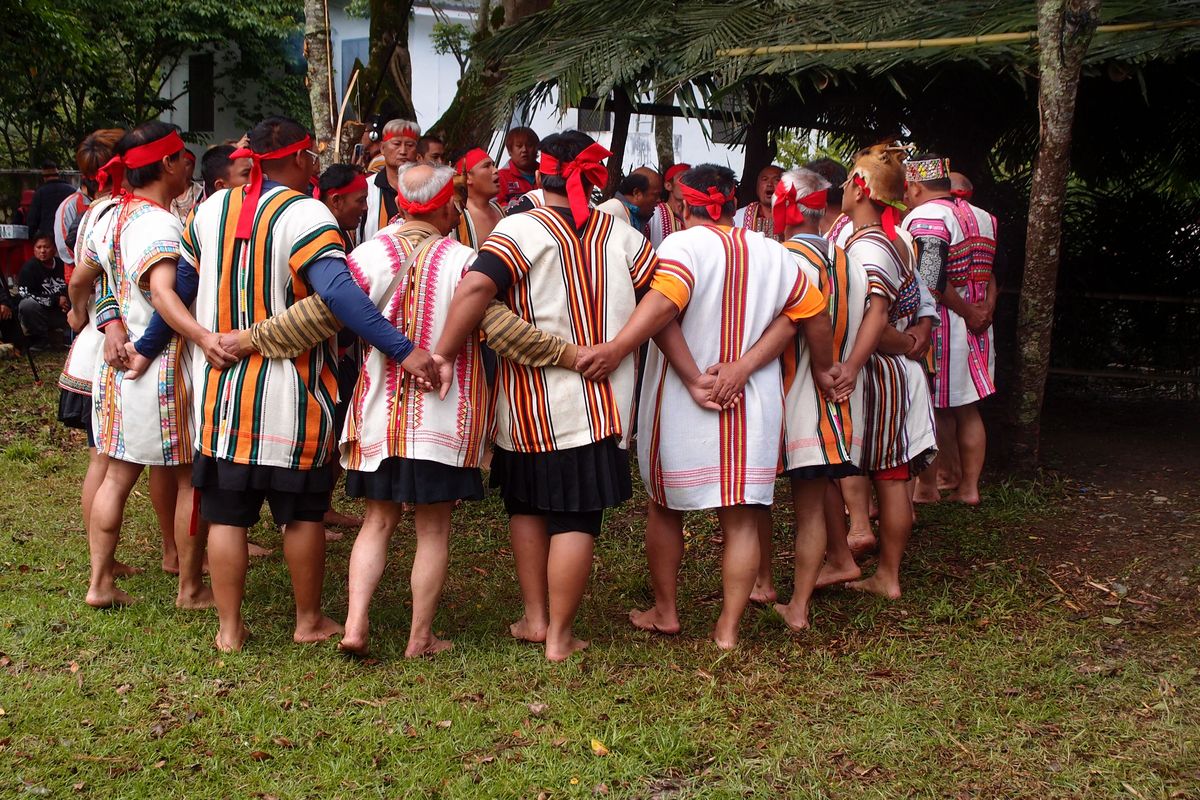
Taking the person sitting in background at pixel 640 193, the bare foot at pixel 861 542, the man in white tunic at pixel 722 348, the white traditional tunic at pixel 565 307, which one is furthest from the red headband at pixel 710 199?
the person sitting in background at pixel 640 193

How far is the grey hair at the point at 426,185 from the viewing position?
4258mm

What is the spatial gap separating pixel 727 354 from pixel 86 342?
8.92ft

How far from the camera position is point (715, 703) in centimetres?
406

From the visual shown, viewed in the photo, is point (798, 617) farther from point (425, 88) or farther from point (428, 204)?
point (425, 88)

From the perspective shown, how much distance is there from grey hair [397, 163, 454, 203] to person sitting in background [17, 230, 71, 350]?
7021 mm

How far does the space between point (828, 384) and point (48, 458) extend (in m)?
5.27

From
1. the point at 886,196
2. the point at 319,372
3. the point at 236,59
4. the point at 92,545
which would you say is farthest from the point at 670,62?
the point at 236,59

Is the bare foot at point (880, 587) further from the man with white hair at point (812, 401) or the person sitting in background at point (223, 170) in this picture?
the person sitting in background at point (223, 170)

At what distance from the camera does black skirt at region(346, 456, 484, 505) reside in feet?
13.8

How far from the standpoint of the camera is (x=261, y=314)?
420 cm

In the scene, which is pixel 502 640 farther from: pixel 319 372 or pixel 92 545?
pixel 92 545

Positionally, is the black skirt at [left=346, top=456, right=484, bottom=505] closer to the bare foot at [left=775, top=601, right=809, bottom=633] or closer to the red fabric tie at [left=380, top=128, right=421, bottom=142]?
the bare foot at [left=775, top=601, right=809, bottom=633]

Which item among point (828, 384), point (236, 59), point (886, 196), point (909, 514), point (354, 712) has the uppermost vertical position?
point (236, 59)

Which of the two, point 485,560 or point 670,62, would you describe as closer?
point 485,560
